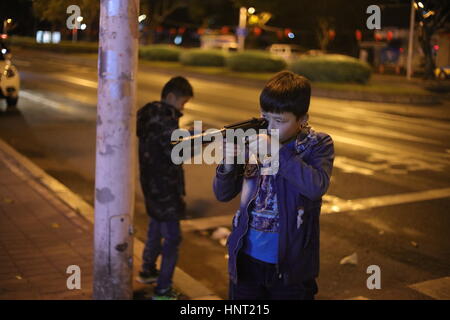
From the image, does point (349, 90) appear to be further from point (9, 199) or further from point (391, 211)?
point (9, 199)

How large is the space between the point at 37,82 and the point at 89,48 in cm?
1703

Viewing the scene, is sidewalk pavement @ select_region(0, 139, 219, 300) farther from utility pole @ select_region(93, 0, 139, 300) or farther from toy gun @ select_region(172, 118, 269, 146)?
toy gun @ select_region(172, 118, 269, 146)

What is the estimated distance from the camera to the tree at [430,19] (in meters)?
23.2

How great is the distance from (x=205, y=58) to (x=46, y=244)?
29269mm

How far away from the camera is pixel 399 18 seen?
40094 millimetres

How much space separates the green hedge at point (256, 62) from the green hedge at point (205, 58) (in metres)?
2.96

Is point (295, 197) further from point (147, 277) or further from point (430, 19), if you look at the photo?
point (430, 19)

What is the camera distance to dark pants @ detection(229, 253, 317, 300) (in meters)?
2.98

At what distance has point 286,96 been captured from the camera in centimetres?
284

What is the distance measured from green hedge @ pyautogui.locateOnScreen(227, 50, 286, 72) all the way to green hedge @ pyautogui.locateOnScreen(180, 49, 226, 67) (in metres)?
2.96

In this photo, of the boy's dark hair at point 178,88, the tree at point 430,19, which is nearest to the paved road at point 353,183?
the boy's dark hair at point 178,88

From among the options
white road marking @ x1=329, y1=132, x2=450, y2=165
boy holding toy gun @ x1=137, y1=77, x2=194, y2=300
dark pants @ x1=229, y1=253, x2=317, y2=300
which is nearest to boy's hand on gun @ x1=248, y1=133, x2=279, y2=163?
dark pants @ x1=229, y1=253, x2=317, y2=300

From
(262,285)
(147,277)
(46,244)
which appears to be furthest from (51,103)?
(262,285)
